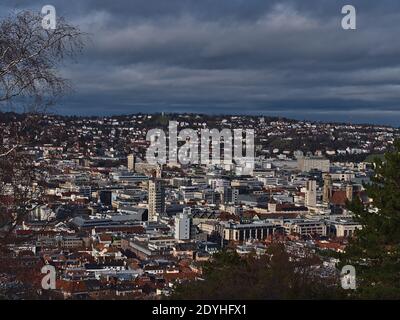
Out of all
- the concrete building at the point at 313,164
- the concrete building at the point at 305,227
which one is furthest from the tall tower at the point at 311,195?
the concrete building at the point at 313,164

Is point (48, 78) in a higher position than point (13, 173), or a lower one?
higher

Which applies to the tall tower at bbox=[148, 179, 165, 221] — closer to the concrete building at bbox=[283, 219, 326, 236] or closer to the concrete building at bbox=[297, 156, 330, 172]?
the concrete building at bbox=[283, 219, 326, 236]

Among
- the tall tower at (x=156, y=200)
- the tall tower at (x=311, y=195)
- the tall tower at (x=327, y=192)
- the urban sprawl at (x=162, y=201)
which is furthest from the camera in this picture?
the tall tower at (x=327, y=192)

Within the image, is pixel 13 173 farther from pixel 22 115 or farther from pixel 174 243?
pixel 174 243

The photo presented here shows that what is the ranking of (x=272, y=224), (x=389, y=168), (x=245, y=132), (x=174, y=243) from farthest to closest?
(x=245, y=132) < (x=272, y=224) < (x=174, y=243) < (x=389, y=168)

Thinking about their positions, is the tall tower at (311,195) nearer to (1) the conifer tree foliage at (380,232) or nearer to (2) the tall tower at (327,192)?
(2) the tall tower at (327,192)

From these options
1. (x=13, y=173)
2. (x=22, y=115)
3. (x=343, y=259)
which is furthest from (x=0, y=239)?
(x=343, y=259)

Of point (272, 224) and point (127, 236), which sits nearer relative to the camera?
point (127, 236)
